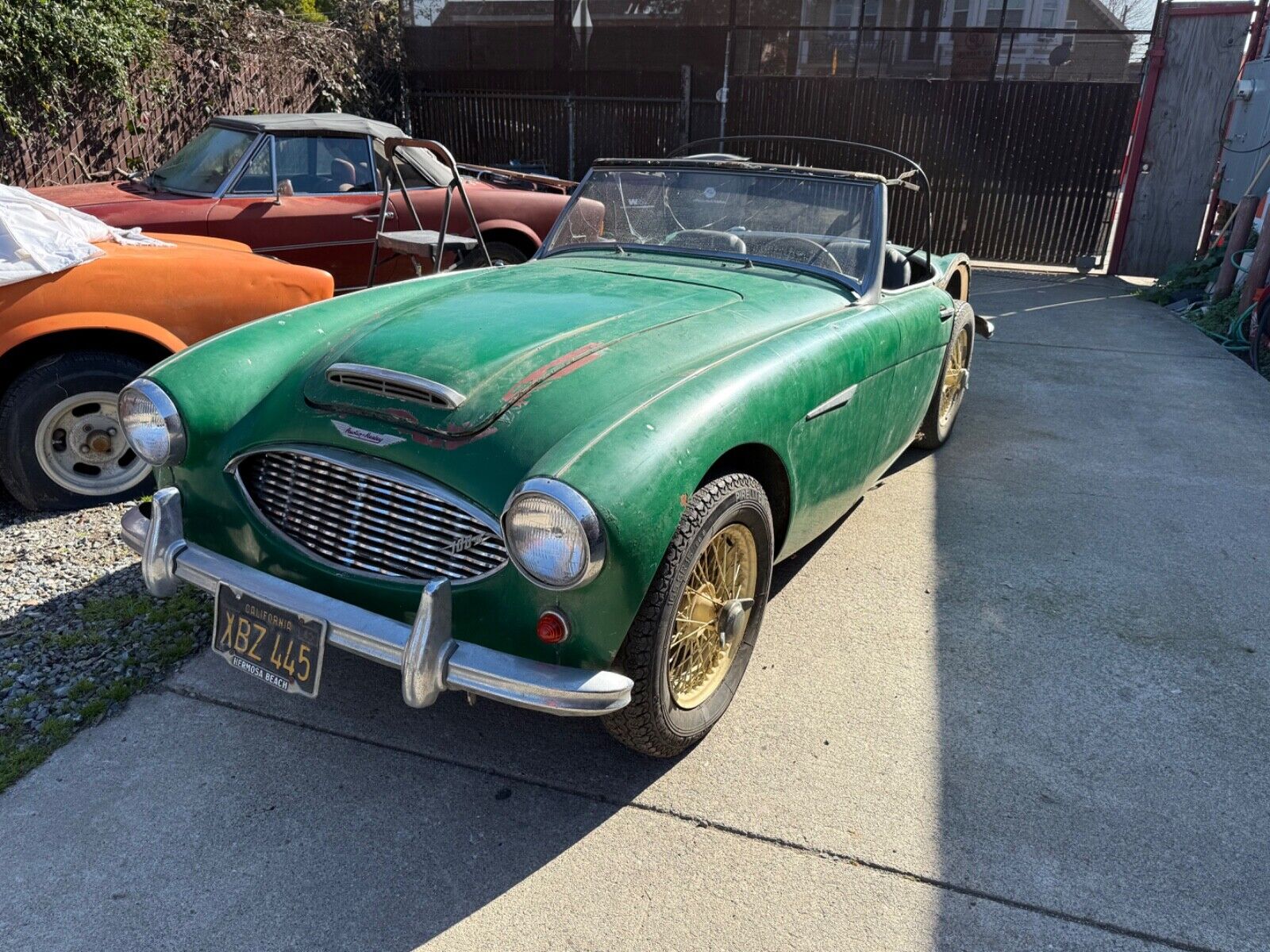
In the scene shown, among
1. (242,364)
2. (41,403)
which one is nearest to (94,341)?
(41,403)

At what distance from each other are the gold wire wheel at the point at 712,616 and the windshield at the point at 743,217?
4.79ft

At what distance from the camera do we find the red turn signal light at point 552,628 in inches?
81.2

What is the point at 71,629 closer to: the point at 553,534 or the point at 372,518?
the point at 372,518

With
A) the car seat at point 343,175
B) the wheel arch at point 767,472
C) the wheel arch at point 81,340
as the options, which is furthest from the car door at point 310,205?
the wheel arch at point 767,472

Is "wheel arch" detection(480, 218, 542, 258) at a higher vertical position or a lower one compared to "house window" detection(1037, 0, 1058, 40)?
lower

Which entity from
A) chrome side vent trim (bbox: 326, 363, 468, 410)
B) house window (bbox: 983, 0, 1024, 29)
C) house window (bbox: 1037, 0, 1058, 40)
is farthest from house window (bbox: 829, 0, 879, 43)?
chrome side vent trim (bbox: 326, 363, 468, 410)

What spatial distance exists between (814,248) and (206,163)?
439 centimetres

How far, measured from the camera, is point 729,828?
2.32m

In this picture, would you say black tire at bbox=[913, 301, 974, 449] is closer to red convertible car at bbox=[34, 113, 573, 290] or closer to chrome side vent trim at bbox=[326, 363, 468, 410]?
chrome side vent trim at bbox=[326, 363, 468, 410]

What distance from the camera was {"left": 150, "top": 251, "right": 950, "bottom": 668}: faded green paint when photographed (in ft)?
6.90

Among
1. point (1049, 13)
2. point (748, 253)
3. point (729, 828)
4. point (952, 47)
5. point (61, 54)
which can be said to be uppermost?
point (1049, 13)

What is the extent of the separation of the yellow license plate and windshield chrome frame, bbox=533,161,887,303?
222 centimetres

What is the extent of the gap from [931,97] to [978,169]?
1.13m

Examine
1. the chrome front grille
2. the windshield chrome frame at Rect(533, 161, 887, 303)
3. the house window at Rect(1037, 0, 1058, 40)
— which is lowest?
the chrome front grille
